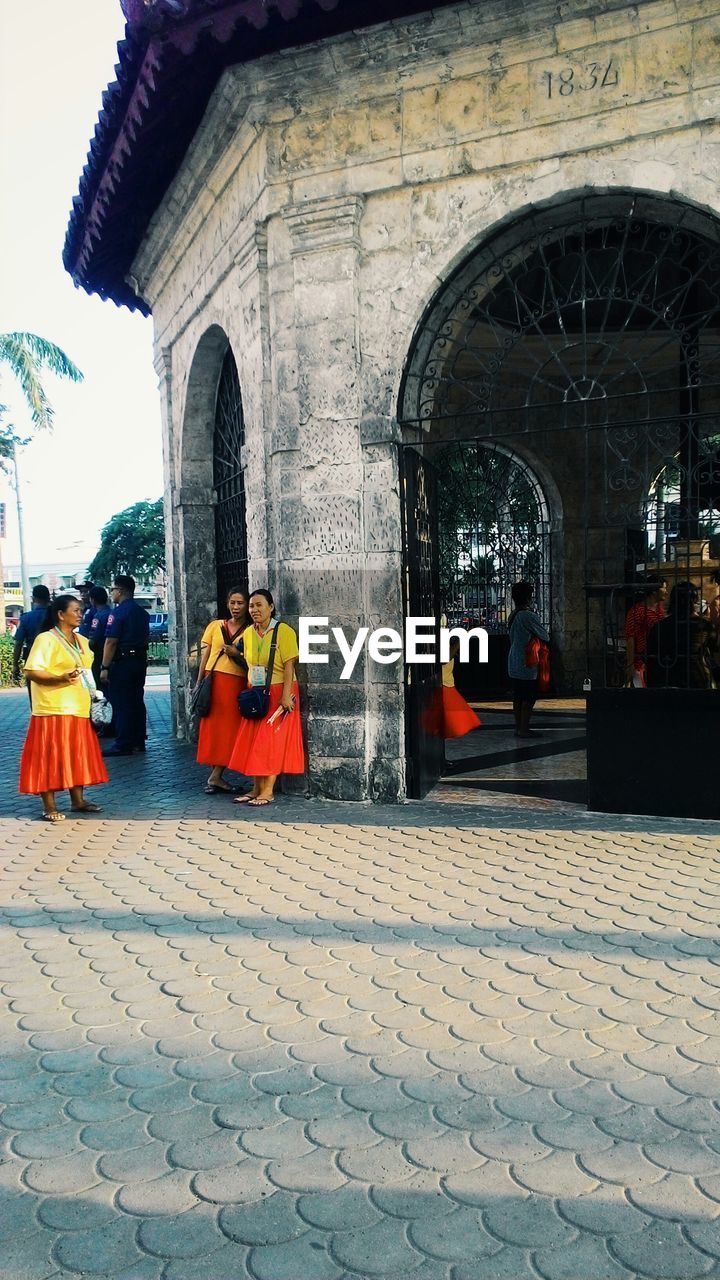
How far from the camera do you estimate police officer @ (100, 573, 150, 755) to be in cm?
1046

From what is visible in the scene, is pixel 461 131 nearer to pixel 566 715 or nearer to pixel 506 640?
pixel 566 715

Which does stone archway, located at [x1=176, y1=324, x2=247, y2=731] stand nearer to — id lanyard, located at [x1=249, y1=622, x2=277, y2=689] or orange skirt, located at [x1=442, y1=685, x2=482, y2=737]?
orange skirt, located at [x1=442, y1=685, x2=482, y2=737]

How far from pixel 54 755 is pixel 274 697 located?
5.27 ft

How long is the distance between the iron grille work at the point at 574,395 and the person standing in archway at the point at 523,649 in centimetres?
74

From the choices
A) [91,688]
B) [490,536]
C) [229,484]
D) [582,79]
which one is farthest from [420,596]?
[490,536]

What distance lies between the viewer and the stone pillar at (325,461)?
23.5ft

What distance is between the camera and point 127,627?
34.7 feet

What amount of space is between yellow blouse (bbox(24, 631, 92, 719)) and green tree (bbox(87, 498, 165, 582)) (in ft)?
136

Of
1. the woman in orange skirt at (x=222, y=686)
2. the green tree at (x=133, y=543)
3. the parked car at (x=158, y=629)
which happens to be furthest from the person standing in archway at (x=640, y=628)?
the green tree at (x=133, y=543)

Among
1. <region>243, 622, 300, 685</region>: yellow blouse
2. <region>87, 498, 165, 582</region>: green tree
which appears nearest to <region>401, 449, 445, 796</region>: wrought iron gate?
<region>243, 622, 300, 685</region>: yellow blouse

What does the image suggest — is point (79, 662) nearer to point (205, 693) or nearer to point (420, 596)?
point (205, 693)

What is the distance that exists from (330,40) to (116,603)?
595cm

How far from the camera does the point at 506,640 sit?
16328 mm

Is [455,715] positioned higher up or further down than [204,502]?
further down
